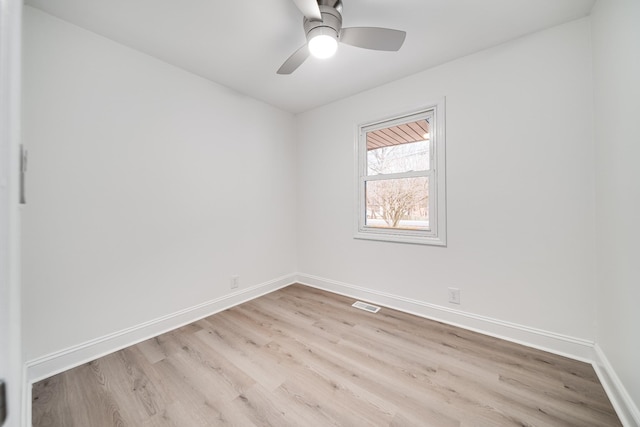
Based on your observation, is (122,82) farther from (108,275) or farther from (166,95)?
(108,275)

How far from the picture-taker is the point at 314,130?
343 cm

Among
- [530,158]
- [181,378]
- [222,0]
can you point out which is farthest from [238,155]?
[530,158]

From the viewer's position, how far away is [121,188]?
6.66ft

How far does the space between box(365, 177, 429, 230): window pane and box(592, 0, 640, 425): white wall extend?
121 centimetres

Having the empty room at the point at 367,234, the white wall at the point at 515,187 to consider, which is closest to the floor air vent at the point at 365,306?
the empty room at the point at 367,234

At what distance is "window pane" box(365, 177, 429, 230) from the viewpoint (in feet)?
8.52

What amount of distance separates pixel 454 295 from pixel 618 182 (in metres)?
1.38

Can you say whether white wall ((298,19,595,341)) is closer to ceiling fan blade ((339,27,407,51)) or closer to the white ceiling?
the white ceiling

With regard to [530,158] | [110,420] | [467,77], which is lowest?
[110,420]

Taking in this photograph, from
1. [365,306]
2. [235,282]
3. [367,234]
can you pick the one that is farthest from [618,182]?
[235,282]

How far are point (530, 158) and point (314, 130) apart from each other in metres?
2.38

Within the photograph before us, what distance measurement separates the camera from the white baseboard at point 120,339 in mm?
1683

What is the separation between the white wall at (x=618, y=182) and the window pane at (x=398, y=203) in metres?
1.21

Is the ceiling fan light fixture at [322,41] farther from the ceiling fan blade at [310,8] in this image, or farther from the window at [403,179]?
the window at [403,179]
